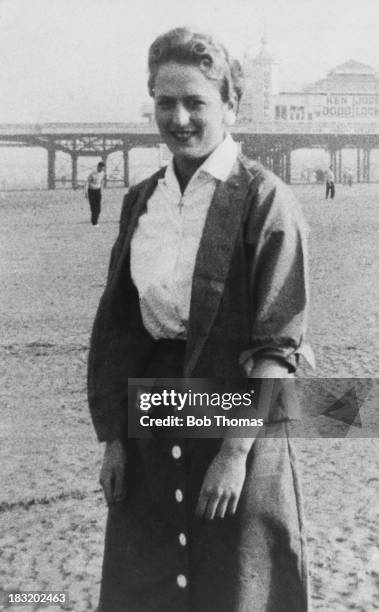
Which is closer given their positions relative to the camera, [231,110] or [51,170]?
[231,110]

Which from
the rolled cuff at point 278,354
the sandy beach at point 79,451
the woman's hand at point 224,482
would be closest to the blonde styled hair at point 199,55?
the rolled cuff at point 278,354

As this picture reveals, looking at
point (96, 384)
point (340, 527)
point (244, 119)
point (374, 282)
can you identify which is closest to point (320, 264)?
point (374, 282)

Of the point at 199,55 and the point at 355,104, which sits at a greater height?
the point at 199,55

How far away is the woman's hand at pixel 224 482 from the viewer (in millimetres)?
1048

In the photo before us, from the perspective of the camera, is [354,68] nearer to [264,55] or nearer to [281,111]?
[264,55]

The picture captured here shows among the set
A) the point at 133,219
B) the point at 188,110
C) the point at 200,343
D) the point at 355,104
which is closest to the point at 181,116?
the point at 188,110

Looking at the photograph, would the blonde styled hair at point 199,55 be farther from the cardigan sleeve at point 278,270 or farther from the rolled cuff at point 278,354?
the rolled cuff at point 278,354

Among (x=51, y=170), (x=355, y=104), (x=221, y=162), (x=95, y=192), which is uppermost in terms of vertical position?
(x=221, y=162)

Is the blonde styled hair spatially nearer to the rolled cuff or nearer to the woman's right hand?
the rolled cuff

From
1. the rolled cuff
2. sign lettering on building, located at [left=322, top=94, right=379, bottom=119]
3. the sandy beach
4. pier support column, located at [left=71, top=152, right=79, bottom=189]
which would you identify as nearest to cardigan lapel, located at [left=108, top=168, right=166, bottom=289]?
the rolled cuff

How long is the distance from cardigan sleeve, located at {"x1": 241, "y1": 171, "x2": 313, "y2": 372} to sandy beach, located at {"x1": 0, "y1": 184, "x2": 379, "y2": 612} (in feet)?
2.90

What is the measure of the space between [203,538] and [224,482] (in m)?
0.12

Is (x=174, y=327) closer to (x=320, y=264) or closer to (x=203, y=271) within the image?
(x=203, y=271)

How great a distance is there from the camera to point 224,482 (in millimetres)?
1051
